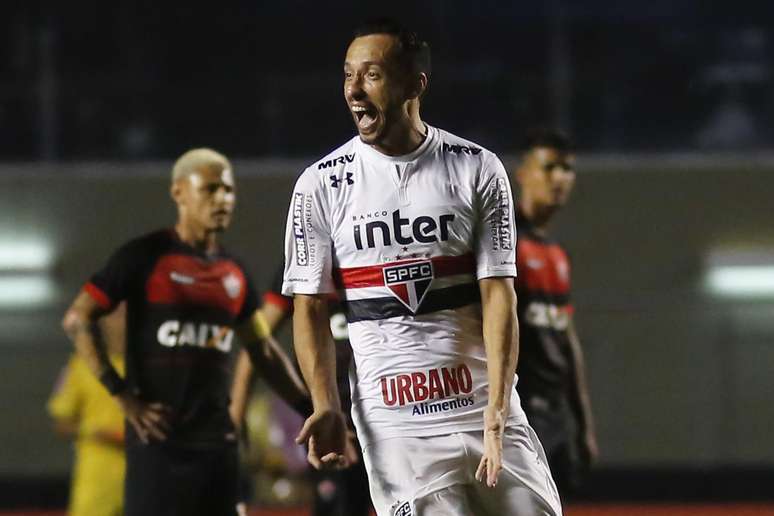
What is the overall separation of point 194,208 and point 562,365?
1993 mm

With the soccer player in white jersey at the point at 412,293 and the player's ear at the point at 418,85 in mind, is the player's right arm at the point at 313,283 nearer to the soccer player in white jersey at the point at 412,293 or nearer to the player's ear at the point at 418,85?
the soccer player in white jersey at the point at 412,293

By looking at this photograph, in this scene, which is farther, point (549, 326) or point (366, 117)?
point (549, 326)

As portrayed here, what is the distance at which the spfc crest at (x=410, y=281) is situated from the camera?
4152mm

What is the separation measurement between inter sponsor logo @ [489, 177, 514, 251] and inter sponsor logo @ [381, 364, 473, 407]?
0.34 metres

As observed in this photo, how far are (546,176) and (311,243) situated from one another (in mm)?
3220

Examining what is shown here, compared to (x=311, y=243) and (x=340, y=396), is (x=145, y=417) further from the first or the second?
(x=311, y=243)

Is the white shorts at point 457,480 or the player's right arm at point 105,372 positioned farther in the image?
the player's right arm at point 105,372

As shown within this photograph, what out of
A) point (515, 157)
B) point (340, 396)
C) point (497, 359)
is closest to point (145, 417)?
point (340, 396)

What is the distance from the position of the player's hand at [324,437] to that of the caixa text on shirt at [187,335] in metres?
1.86

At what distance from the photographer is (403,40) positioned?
415 centimetres

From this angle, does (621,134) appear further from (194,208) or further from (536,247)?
(194,208)

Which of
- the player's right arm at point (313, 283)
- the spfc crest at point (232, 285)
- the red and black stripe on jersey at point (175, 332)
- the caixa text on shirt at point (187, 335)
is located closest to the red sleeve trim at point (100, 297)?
the red and black stripe on jersey at point (175, 332)

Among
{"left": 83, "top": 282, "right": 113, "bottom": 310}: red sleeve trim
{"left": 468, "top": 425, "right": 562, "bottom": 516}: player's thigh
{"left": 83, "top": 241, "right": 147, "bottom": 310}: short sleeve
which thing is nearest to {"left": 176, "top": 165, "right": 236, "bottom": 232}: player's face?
{"left": 83, "top": 241, "right": 147, "bottom": 310}: short sleeve

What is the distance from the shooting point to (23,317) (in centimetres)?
1434
